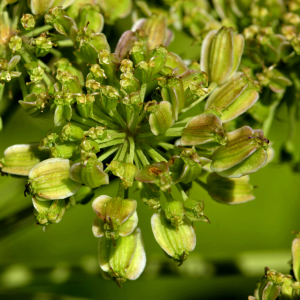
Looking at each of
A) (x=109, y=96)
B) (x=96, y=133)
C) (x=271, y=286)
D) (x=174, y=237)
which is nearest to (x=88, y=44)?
(x=109, y=96)

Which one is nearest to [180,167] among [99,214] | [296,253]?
[99,214]

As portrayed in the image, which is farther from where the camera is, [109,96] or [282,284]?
[282,284]

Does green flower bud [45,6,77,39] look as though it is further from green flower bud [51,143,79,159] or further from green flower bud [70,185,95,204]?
green flower bud [70,185,95,204]

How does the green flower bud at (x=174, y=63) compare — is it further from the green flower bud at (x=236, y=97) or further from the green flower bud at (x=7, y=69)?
the green flower bud at (x=7, y=69)

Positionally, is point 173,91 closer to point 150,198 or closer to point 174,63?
point 174,63

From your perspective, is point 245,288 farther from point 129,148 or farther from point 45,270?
point 129,148

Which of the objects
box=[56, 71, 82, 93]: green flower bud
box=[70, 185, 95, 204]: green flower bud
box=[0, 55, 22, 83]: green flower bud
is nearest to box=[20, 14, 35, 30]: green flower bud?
box=[0, 55, 22, 83]: green flower bud

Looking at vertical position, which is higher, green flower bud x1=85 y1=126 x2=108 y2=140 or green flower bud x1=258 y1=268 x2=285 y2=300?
green flower bud x1=85 y1=126 x2=108 y2=140

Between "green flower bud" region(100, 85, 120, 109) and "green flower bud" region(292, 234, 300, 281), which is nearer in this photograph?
"green flower bud" region(100, 85, 120, 109)
